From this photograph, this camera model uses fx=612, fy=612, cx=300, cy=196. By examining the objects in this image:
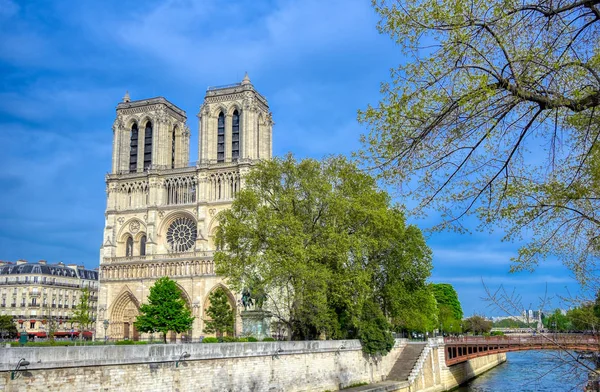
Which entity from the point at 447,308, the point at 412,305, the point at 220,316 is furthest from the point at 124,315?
the point at 447,308

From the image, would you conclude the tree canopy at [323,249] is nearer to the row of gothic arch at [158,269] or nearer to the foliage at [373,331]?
the foliage at [373,331]

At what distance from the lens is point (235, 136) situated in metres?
54.9

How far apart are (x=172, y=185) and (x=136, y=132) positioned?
734cm

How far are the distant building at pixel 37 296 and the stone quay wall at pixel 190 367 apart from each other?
41289 millimetres

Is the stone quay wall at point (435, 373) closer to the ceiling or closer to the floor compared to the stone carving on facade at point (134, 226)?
closer to the floor

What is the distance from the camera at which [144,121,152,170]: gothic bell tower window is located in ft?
190

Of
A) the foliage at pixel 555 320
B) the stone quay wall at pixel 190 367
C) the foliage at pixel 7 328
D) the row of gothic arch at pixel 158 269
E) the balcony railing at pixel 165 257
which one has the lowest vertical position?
the stone quay wall at pixel 190 367

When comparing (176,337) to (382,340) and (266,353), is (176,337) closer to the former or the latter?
(382,340)

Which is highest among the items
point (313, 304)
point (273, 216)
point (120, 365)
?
point (273, 216)

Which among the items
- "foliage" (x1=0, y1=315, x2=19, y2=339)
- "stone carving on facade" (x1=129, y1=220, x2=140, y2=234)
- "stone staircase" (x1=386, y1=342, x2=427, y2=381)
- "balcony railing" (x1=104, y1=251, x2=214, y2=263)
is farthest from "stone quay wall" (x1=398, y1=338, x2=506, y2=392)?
"foliage" (x1=0, y1=315, x2=19, y2=339)

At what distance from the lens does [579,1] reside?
5.59 metres

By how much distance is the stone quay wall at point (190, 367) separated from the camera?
13.0 meters

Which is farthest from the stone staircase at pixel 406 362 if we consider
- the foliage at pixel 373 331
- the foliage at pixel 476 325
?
the foliage at pixel 476 325

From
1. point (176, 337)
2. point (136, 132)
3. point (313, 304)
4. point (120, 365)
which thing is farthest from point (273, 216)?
point (136, 132)
